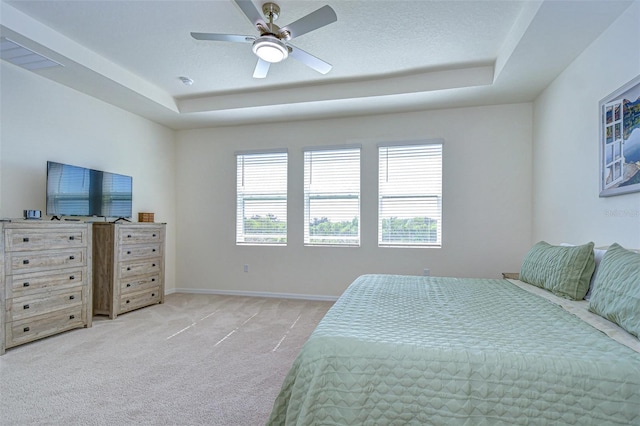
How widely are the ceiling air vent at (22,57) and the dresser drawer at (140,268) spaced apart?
7.08ft

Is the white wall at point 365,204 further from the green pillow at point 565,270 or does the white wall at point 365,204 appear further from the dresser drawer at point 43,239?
the dresser drawer at point 43,239

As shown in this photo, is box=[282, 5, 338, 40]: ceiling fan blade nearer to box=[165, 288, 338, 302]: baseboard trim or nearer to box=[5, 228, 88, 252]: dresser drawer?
box=[5, 228, 88, 252]: dresser drawer

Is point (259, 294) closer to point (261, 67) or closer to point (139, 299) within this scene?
point (139, 299)

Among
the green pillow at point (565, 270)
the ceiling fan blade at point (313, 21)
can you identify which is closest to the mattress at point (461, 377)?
the green pillow at point (565, 270)

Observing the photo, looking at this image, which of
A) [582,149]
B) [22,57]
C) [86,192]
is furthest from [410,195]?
[22,57]

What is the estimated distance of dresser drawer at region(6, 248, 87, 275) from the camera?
2.76 meters

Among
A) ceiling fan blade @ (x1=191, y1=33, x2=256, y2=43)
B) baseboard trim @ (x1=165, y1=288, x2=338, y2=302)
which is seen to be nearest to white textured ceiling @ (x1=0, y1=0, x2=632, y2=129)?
ceiling fan blade @ (x1=191, y1=33, x2=256, y2=43)

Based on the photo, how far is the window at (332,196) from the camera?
15.1 ft

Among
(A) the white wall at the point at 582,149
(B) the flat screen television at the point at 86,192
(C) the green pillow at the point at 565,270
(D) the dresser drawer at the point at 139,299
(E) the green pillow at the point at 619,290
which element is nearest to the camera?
(E) the green pillow at the point at 619,290

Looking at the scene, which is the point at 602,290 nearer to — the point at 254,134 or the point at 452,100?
the point at 452,100

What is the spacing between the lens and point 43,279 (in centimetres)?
299

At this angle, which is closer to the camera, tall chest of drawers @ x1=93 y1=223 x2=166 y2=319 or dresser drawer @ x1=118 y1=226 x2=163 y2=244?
tall chest of drawers @ x1=93 y1=223 x2=166 y2=319

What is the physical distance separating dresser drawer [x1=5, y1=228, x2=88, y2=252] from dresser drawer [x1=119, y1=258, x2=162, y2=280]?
587 mm

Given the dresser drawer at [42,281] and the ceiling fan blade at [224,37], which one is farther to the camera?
the dresser drawer at [42,281]
